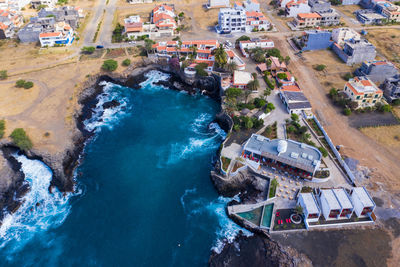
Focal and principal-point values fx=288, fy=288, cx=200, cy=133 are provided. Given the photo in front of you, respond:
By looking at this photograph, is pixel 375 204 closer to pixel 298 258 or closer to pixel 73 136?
pixel 298 258

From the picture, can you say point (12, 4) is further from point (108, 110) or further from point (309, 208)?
point (309, 208)

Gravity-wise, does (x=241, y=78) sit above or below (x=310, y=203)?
above

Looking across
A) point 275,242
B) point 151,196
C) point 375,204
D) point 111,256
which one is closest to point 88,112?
point 151,196

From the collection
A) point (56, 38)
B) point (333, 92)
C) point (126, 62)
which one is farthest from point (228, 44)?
point (56, 38)

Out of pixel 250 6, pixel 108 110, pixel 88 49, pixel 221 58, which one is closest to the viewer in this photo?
pixel 108 110

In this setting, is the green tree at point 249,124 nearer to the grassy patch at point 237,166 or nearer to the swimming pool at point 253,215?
the grassy patch at point 237,166

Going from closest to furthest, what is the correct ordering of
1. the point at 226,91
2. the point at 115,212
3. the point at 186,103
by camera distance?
the point at 115,212
the point at 226,91
the point at 186,103

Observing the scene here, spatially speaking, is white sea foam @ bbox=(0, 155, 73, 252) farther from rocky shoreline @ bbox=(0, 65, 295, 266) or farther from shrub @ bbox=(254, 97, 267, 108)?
shrub @ bbox=(254, 97, 267, 108)

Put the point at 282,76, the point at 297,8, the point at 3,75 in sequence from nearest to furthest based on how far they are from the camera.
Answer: the point at 282,76
the point at 3,75
the point at 297,8
